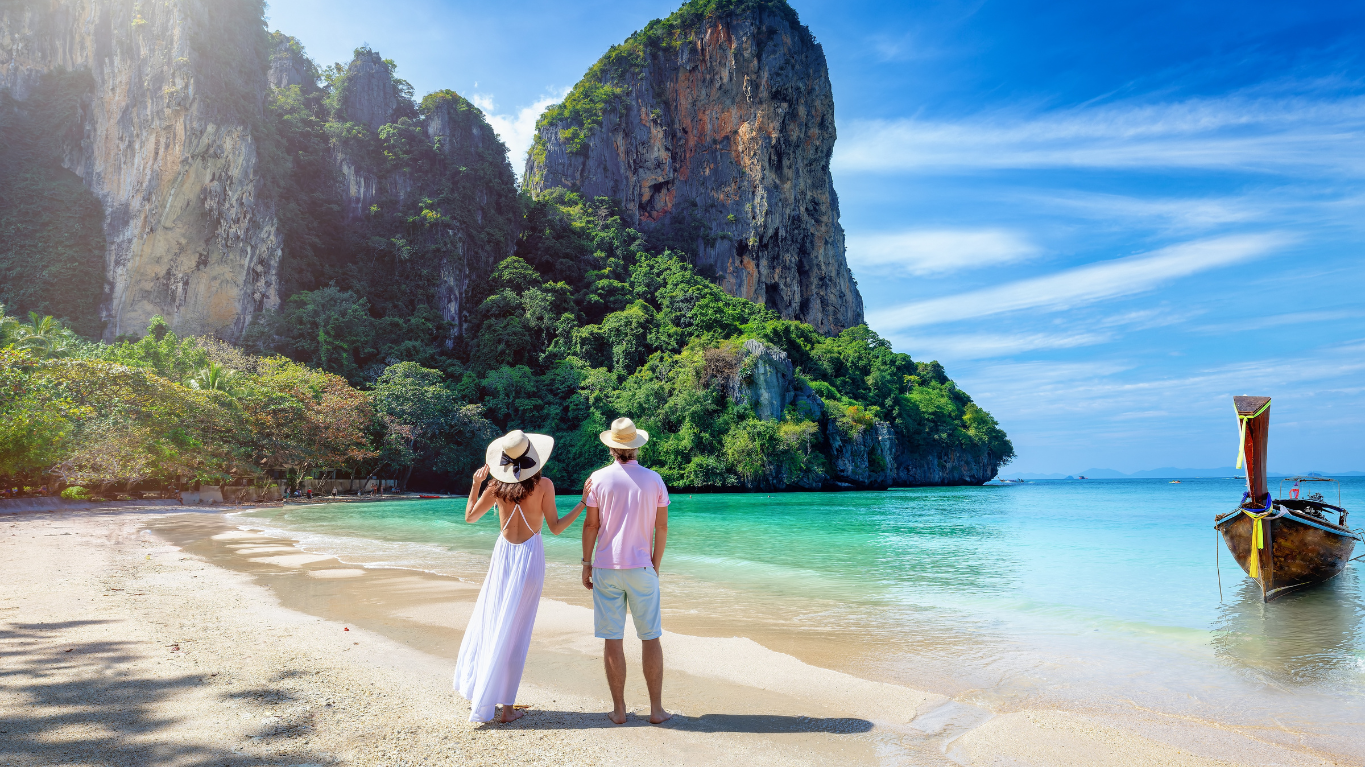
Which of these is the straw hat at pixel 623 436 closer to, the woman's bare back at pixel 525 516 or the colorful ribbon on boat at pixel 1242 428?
the woman's bare back at pixel 525 516

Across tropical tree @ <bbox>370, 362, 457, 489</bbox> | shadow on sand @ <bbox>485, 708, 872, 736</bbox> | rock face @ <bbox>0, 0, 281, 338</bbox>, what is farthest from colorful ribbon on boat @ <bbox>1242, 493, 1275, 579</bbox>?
rock face @ <bbox>0, 0, 281, 338</bbox>

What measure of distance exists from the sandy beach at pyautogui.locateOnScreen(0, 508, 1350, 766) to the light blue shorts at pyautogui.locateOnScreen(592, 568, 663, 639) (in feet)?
1.61

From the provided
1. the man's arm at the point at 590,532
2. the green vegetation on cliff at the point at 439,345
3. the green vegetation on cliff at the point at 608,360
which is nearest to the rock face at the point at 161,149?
the green vegetation on cliff at the point at 439,345

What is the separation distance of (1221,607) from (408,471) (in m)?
35.0

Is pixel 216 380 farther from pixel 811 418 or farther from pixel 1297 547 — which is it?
pixel 1297 547

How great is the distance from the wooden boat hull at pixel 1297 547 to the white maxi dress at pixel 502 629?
362 inches

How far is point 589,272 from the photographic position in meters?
48.7

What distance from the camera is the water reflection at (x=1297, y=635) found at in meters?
5.06

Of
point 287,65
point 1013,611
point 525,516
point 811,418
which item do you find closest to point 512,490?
point 525,516

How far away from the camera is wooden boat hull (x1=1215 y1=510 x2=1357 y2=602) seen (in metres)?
8.18

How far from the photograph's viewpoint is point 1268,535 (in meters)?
7.89

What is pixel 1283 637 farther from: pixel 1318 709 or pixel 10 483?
pixel 10 483

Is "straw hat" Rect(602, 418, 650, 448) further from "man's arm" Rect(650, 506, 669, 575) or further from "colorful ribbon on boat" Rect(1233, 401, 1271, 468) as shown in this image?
"colorful ribbon on boat" Rect(1233, 401, 1271, 468)

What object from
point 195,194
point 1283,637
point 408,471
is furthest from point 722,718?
point 195,194
